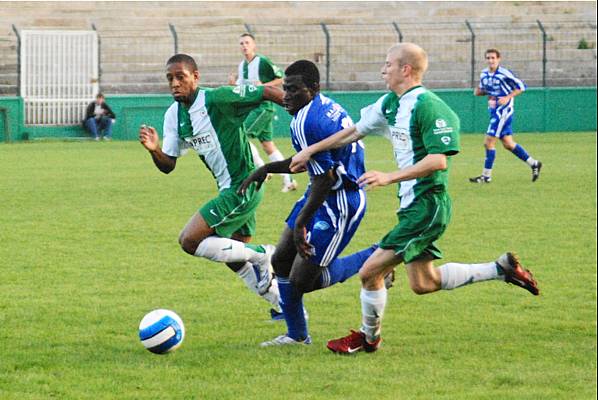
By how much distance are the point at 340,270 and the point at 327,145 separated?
0.94m

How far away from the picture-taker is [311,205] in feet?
22.6

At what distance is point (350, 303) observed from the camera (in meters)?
8.70

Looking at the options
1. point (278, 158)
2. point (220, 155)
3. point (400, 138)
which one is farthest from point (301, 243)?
point (278, 158)

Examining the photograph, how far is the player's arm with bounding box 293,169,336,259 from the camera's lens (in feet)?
22.6

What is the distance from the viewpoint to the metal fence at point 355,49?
33.8m

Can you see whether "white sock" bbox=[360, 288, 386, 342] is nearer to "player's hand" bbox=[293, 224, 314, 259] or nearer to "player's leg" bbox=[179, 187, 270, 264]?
"player's hand" bbox=[293, 224, 314, 259]

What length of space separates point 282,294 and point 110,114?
2310cm

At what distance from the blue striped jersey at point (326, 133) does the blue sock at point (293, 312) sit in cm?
69

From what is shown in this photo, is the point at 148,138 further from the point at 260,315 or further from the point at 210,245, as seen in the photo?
the point at 260,315

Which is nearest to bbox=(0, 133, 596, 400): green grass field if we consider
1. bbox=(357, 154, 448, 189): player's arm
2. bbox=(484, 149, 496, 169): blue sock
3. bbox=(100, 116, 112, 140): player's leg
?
bbox=(357, 154, 448, 189): player's arm

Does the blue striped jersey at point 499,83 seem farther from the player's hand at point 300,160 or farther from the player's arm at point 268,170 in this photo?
the player's hand at point 300,160

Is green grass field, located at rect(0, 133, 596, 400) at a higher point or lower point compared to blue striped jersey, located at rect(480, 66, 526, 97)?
lower

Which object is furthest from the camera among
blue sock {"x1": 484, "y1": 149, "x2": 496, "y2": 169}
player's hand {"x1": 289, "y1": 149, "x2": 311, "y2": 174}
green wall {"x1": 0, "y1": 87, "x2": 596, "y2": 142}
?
green wall {"x1": 0, "y1": 87, "x2": 596, "y2": 142}

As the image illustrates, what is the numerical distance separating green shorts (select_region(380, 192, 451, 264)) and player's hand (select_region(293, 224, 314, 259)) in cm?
47
